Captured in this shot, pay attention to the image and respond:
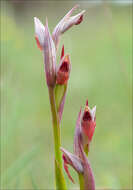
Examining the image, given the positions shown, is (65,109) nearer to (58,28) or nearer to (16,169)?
(16,169)

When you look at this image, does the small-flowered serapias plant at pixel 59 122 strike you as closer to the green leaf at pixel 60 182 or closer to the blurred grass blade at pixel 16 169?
the green leaf at pixel 60 182

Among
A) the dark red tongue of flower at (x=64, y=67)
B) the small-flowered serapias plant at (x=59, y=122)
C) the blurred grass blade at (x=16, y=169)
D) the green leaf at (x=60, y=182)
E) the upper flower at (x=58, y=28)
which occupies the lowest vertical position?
the blurred grass blade at (x=16, y=169)

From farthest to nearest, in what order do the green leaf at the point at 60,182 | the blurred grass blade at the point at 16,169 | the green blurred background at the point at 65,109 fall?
the green blurred background at the point at 65,109
the blurred grass blade at the point at 16,169
the green leaf at the point at 60,182

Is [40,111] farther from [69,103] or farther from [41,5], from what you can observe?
[41,5]

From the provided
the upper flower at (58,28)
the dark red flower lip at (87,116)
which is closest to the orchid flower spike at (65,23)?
the upper flower at (58,28)

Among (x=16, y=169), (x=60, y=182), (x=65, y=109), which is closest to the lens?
(x=60, y=182)

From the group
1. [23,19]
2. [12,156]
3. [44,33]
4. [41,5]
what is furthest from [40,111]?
[41,5]

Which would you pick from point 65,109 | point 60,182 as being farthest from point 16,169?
point 65,109

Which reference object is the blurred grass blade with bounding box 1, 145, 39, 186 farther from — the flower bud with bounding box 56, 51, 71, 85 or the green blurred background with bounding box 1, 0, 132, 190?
the flower bud with bounding box 56, 51, 71, 85
